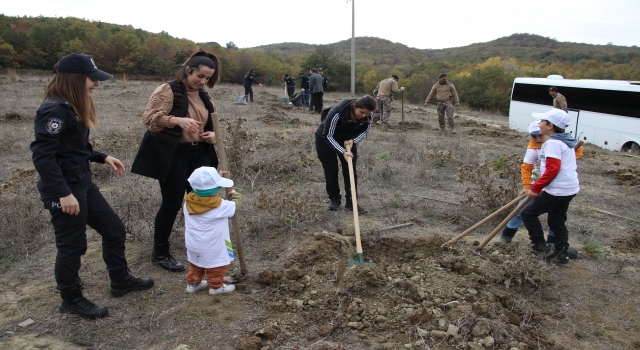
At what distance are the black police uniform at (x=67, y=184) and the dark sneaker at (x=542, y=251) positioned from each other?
335 centimetres

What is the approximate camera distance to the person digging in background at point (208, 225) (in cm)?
273

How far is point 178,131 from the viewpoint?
2.97m

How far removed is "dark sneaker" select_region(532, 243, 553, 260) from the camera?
376 centimetres

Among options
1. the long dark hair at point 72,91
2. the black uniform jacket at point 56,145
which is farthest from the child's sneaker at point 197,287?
the long dark hair at point 72,91

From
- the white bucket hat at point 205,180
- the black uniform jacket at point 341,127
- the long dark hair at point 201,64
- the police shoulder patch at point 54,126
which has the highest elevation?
the long dark hair at point 201,64

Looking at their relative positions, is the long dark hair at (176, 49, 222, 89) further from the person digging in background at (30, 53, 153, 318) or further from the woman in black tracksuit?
the woman in black tracksuit

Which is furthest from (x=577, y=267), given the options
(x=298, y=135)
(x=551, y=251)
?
(x=298, y=135)

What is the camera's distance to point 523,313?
2963mm

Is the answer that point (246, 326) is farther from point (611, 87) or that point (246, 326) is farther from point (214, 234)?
point (611, 87)

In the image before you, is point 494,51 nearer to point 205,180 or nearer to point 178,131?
point 178,131

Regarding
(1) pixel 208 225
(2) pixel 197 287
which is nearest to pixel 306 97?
(2) pixel 197 287

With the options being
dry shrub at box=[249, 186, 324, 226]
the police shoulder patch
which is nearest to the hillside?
dry shrub at box=[249, 186, 324, 226]

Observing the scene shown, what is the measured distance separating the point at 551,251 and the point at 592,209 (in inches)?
88.6

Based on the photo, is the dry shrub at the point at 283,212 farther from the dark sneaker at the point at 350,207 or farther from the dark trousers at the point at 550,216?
the dark trousers at the point at 550,216
